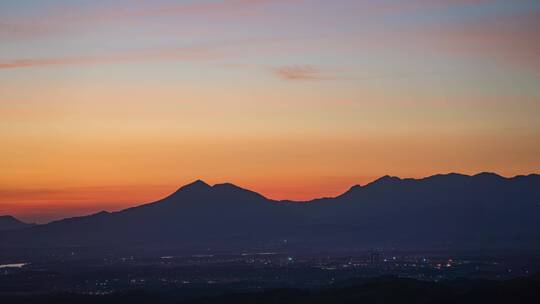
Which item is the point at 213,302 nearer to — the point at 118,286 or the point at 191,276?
the point at 118,286

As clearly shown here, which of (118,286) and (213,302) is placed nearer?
(213,302)

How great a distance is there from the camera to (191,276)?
195 meters

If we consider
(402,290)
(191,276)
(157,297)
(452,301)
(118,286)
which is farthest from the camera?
(191,276)

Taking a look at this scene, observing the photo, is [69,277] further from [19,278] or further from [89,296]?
[89,296]

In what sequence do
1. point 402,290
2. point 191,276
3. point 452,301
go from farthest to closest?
point 191,276 → point 402,290 → point 452,301

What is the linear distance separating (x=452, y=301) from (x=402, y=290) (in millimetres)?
8767

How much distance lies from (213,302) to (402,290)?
20.2 metres

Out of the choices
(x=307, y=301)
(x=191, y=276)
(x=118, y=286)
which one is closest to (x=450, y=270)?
(x=191, y=276)

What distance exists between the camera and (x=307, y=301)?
108562 mm

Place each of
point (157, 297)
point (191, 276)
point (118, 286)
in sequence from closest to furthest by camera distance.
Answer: point (157, 297), point (118, 286), point (191, 276)

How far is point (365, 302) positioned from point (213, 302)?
17.2 m

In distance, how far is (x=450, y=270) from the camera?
195375 mm

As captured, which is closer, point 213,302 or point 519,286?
point 519,286

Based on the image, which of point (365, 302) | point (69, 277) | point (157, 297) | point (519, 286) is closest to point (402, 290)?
point (365, 302)
